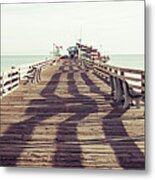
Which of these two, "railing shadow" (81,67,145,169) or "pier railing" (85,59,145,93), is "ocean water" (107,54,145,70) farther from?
"railing shadow" (81,67,145,169)

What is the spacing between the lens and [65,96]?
2.74 m

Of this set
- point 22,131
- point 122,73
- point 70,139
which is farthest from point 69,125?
point 122,73

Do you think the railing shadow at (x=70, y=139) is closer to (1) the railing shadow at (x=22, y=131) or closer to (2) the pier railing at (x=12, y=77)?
(1) the railing shadow at (x=22, y=131)

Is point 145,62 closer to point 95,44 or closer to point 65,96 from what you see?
point 95,44

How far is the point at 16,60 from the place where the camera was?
2.75 m

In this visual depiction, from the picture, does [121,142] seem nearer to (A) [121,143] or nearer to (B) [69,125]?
(A) [121,143]

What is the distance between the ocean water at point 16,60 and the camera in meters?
2.74

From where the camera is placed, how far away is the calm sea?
103 inches

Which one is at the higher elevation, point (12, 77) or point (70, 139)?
point (12, 77)

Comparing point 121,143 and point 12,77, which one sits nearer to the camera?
point 121,143

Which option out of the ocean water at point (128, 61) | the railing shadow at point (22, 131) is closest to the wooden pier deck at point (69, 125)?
the railing shadow at point (22, 131)

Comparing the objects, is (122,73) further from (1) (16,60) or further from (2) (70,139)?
(1) (16,60)

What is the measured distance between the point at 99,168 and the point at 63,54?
58 centimetres

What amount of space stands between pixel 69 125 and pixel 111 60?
37 centimetres
